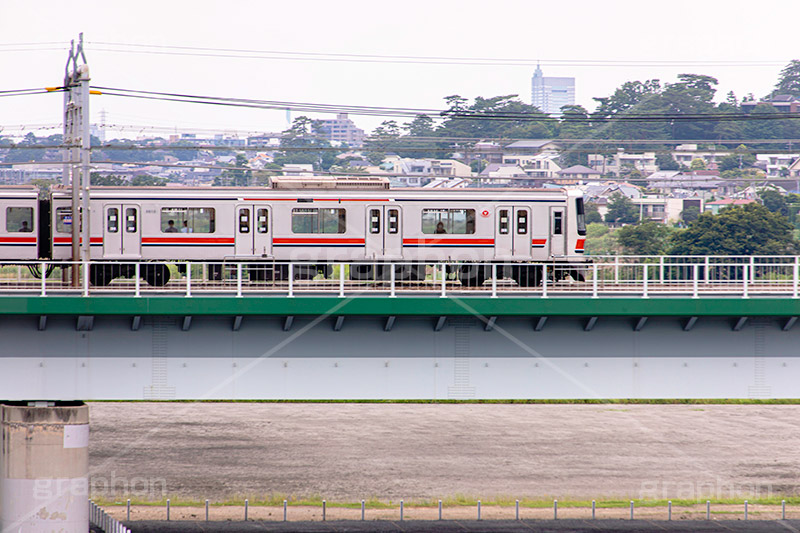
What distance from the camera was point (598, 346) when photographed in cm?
2423

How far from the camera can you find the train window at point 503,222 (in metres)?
35.1

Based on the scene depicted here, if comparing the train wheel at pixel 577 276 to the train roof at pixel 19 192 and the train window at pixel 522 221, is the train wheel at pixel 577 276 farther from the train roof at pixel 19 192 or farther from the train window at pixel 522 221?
the train roof at pixel 19 192

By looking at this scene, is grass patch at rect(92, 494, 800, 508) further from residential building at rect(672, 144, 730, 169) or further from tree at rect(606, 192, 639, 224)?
residential building at rect(672, 144, 730, 169)

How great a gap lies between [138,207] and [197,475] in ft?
54.5

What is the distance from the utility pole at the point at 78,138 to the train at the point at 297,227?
78.0 inches

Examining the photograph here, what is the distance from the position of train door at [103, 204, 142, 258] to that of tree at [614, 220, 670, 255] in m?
78.1

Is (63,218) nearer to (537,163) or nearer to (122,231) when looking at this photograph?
(122,231)

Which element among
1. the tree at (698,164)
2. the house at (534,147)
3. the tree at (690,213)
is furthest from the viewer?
the house at (534,147)

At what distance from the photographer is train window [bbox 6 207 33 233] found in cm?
3403

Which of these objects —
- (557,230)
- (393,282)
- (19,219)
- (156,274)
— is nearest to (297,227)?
(156,274)

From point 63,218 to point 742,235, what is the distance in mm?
78563

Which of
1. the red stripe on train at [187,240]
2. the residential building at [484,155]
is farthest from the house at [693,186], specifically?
the red stripe on train at [187,240]

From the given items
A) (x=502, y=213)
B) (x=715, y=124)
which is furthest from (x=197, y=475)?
(x=715, y=124)

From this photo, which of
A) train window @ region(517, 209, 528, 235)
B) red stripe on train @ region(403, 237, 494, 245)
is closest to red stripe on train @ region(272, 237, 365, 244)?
red stripe on train @ region(403, 237, 494, 245)
